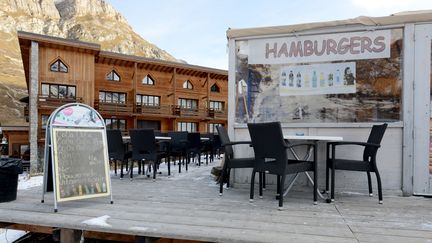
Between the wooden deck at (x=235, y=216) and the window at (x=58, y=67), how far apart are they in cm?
1714

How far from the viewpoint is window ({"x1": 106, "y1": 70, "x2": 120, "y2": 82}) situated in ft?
72.3

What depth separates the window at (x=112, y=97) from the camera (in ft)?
71.6

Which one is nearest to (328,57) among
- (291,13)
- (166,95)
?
(291,13)

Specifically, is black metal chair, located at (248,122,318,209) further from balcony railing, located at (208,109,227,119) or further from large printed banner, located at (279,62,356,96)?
balcony railing, located at (208,109,227,119)

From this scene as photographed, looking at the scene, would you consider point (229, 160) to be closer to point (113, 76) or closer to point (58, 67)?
point (58, 67)

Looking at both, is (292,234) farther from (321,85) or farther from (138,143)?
(138,143)

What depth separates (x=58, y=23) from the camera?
10144 centimetres

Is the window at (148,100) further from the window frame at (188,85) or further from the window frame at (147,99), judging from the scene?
the window frame at (188,85)

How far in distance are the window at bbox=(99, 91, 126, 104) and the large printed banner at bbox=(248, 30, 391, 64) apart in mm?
19034

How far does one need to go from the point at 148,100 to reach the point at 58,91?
20.9ft

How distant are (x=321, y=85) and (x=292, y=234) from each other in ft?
8.27

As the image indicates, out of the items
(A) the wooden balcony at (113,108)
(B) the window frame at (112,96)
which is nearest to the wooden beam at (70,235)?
(A) the wooden balcony at (113,108)

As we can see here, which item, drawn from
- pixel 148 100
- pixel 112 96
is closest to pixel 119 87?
pixel 112 96

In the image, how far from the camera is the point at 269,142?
3227 mm
